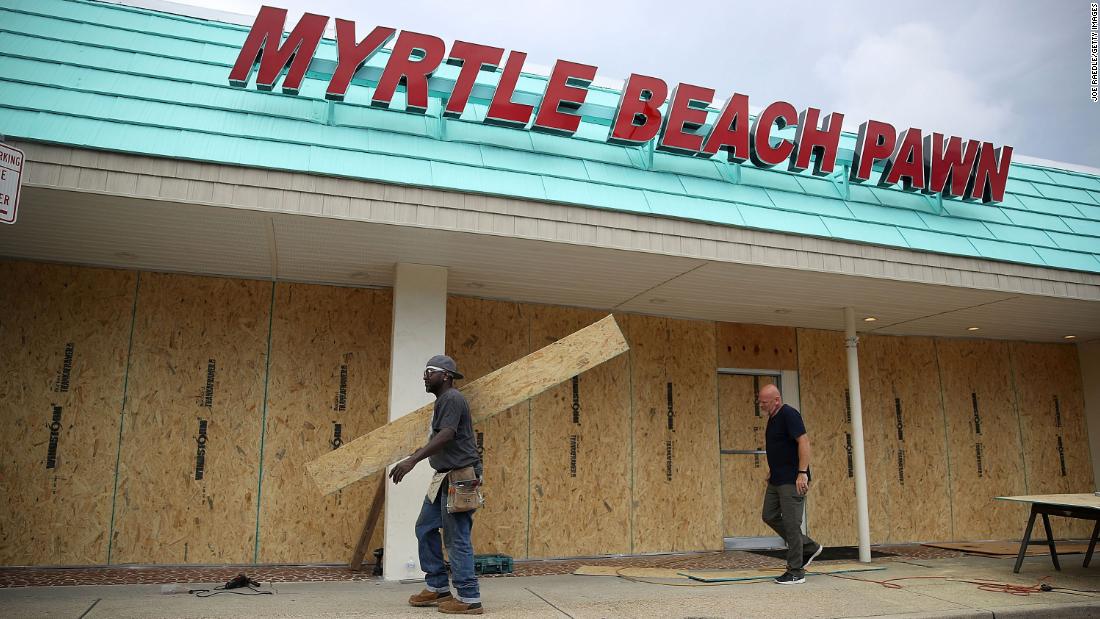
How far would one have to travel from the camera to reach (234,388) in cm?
777

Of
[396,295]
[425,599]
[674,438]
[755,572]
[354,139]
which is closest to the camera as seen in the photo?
[425,599]

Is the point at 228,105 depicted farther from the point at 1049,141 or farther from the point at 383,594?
the point at 1049,141

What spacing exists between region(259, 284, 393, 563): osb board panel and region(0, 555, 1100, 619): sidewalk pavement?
4.52 ft

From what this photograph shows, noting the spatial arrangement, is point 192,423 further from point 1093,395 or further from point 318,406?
point 1093,395

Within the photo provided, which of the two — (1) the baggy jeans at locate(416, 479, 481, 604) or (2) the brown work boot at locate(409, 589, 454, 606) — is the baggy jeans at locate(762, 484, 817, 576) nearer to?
(1) the baggy jeans at locate(416, 479, 481, 604)

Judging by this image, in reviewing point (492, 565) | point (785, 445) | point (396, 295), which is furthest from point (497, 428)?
point (785, 445)

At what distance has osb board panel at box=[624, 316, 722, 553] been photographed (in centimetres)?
917

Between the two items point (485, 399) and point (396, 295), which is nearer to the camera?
point (485, 399)

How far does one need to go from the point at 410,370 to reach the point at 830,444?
21.1 ft

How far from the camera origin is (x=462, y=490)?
196 inches

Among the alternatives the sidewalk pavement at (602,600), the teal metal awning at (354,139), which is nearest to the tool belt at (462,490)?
the sidewalk pavement at (602,600)

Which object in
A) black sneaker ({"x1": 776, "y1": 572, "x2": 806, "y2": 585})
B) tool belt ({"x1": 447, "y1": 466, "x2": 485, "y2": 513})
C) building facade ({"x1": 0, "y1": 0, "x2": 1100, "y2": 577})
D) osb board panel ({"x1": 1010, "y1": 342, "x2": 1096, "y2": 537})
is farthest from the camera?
osb board panel ({"x1": 1010, "y1": 342, "x2": 1096, "y2": 537})

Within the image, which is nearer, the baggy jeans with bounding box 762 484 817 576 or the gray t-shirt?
the gray t-shirt

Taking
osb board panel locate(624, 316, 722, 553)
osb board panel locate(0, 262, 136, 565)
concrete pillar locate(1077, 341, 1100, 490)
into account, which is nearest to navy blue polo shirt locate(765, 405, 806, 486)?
osb board panel locate(624, 316, 722, 553)
